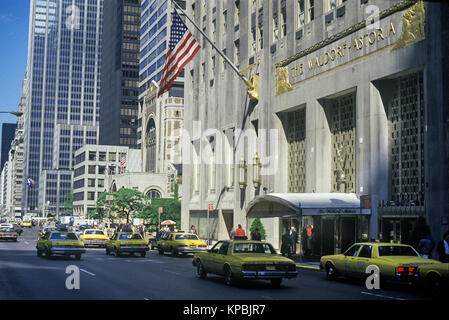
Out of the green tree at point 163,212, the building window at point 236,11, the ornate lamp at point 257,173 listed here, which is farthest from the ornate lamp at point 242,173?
the green tree at point 163,212

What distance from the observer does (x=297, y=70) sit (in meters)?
41.0

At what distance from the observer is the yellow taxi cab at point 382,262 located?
18.5 m

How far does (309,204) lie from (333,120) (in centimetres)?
927

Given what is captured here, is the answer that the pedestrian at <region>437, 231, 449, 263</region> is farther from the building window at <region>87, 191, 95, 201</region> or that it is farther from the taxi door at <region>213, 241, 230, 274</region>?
the building window at <region>87, 191, 95, 201</region>

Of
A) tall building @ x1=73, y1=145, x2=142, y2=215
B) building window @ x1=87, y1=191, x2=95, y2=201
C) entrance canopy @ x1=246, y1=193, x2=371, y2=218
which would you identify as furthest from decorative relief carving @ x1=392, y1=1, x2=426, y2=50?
building window @ x1=87, y1=191, x2=95, y2=201

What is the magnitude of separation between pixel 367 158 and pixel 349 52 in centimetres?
645

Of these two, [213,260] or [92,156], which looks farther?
[92,156]

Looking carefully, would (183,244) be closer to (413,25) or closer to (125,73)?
(413,25)

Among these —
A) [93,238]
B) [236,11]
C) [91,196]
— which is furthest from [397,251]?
[91,196]

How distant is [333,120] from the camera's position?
1523 inches

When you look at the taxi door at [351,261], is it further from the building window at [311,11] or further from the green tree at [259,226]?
the green tree at [259,226]

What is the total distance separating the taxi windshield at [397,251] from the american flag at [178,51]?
24.6m
